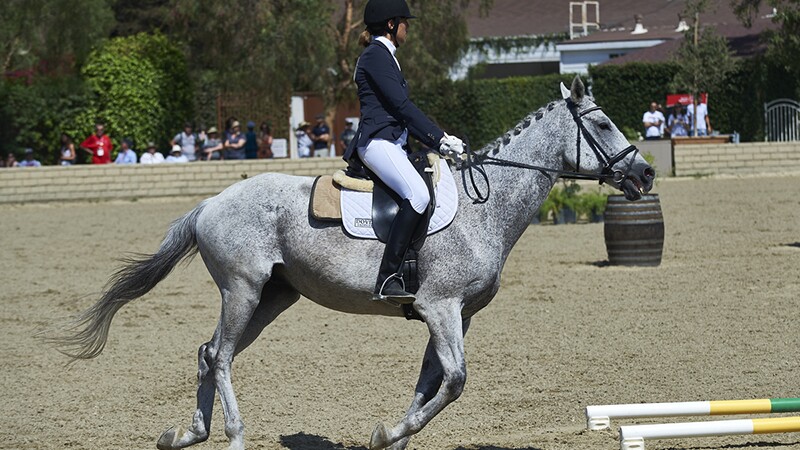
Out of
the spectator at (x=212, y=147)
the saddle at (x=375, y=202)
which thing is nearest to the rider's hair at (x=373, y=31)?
the saddle at (x=375, y=202)

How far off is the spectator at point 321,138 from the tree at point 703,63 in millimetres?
9882

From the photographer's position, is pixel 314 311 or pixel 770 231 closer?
pixel 314 311

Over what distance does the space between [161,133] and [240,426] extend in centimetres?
2880

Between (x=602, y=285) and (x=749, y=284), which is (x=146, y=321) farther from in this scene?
(x=749, y=284)

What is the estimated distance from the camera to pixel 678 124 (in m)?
29.6

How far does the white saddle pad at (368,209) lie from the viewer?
20.6ft

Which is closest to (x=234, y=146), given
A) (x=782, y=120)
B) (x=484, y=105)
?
(x=484, y=105)

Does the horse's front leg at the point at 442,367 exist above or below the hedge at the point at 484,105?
below

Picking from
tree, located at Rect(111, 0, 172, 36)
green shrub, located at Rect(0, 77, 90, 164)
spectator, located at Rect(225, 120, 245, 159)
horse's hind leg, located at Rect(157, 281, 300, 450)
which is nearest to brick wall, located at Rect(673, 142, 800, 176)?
spectator, located at Rect(225, 120, 245, 159)

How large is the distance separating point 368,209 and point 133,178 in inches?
764

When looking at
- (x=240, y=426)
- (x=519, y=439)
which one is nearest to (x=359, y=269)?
(x=240, y=426)

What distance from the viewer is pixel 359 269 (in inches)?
248

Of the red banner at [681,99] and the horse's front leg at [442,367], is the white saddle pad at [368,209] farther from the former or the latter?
the red banner at [681,99]

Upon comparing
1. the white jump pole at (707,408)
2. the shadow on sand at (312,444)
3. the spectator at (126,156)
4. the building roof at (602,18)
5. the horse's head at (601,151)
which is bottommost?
the shadow on sand at (312,444)
